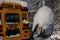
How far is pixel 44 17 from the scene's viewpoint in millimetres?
2102

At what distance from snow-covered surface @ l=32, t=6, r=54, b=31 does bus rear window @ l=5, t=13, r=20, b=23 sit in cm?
25

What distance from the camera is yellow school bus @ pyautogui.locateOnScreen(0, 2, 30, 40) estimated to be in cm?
185

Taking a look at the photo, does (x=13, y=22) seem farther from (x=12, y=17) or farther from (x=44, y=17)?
(x=44, y=17)

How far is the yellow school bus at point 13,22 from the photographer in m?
1.85

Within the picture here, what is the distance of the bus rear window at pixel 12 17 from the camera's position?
1882 millimetres

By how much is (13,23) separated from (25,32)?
0.70 feet

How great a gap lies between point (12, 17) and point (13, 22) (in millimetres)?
55

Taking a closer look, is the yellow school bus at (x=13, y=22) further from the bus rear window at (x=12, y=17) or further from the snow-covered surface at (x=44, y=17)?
the snow-covered surface at (x=44, y=17)

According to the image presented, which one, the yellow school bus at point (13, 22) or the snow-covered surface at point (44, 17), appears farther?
the snow-covered surface at point (44, 17)

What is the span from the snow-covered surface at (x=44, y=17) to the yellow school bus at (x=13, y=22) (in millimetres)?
124

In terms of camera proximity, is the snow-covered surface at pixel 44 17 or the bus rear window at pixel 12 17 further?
the snow-covered surface at pixel 44 17

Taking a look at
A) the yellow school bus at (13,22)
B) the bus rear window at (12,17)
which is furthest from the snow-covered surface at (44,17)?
the bus rear window at (12,17)

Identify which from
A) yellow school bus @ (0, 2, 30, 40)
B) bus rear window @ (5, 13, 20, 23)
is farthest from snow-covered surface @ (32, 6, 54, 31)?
bus rear window @ (5, 13, 20, 23)

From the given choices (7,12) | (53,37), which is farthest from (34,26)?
(7,12)
